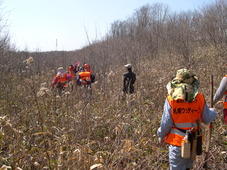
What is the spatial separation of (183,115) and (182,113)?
3cm

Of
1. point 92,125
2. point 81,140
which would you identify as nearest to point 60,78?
point 92,125

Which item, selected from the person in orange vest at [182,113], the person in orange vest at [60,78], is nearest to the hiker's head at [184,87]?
the person in orange vest at [182,113]

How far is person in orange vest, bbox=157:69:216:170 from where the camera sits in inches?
101

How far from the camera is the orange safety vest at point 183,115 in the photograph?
2588 mm

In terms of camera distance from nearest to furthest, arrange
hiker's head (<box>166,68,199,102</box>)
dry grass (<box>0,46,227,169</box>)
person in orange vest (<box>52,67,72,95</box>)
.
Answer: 1. hiker's head (<box>166,68,199,102</box>)
2. dry grass (<box>0,46,227,169</box>)
3. person in orange vest (<box>52,67,72,95</box>)

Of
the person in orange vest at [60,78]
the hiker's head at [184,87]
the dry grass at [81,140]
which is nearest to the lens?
the hiker's head at [184,87]

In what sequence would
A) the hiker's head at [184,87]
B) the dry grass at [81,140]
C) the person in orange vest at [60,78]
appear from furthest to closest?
1. the person in orange vest at [60,78]
2. the dry grass at [81,140]
3. the hiker's head at [184,87]

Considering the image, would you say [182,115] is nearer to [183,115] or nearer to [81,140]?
[183,115]

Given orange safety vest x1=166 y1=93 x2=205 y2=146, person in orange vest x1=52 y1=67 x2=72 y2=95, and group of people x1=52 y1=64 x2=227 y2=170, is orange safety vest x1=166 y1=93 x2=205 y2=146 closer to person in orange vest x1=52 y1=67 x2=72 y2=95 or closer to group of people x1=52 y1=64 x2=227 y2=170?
group of people x1=52 y1=64 x2=227 y2=170

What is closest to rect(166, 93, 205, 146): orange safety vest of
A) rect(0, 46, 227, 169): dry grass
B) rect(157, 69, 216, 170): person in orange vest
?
rect(157, 69, 216, 170): person in orange vest

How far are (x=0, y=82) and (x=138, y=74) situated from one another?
19.8 ft

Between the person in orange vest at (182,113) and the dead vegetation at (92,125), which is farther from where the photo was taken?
the dead vegetation at (92,125)

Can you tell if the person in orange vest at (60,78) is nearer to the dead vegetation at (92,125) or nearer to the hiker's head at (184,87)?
the dead vegetation at (92,125)

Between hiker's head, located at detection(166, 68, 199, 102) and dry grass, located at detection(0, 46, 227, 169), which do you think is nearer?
hiker's head, located at detection(166, 68, 199, 102)
